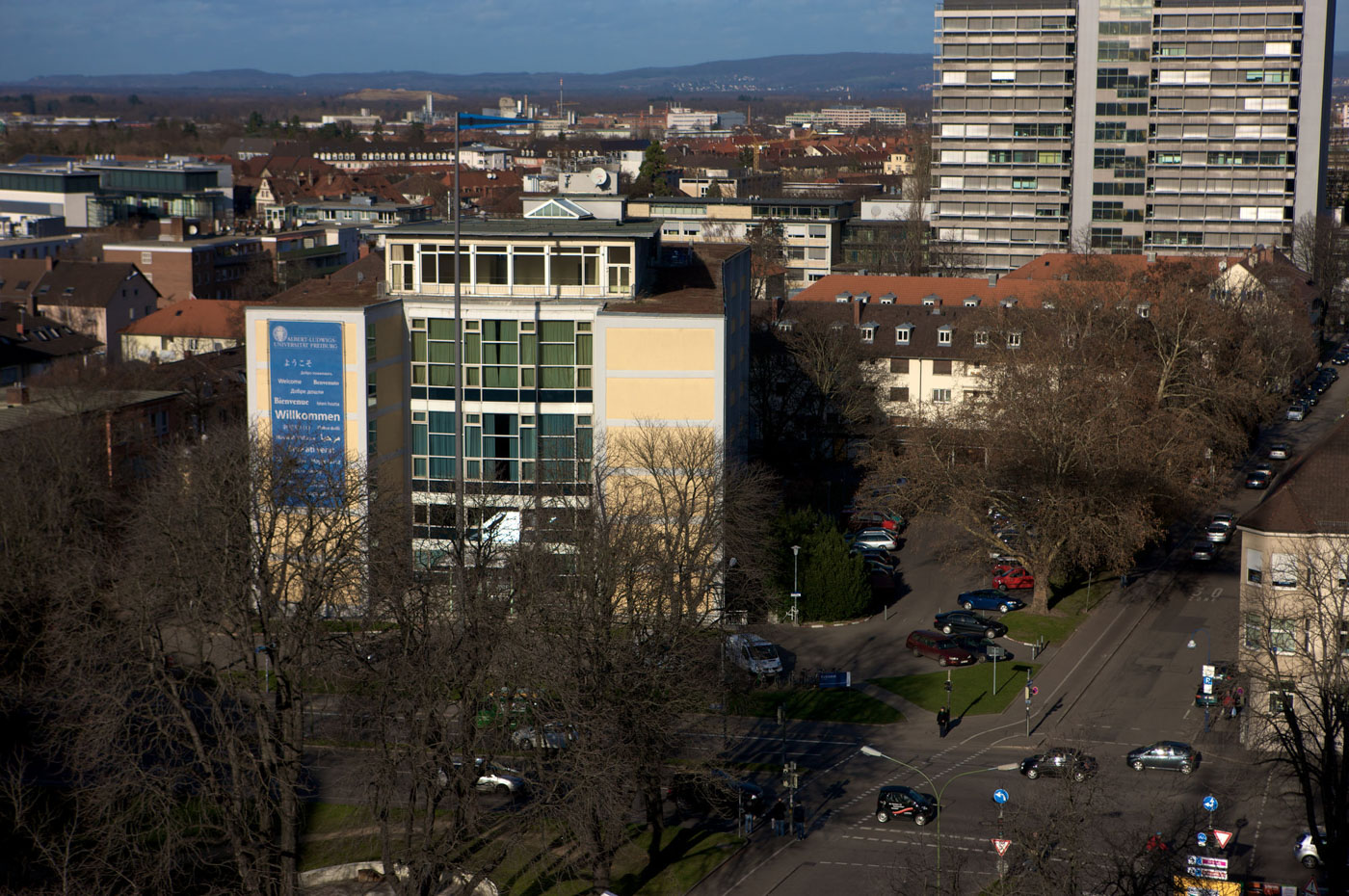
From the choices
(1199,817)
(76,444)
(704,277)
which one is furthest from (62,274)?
(1199,817)

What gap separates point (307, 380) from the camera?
166 ft

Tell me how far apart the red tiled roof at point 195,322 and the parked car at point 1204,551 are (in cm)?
6076

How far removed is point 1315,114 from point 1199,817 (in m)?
93.5

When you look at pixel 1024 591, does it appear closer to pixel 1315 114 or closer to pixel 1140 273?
pixel 1140 273

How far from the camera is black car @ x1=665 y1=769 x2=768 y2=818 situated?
118ft

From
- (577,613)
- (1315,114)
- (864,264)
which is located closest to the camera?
(577,613)

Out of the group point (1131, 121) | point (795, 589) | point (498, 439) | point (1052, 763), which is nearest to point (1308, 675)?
point (1052, 763)

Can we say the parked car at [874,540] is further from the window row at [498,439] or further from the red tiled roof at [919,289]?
the red tiled roof at [919,289]

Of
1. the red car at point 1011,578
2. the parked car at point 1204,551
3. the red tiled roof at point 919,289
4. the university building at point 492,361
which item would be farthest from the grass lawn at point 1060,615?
the red tiled roof at point 919,289

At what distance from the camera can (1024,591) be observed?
56.6m

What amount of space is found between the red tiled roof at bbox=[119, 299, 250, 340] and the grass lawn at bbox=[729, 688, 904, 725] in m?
59.1

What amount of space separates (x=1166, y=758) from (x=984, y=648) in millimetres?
10623

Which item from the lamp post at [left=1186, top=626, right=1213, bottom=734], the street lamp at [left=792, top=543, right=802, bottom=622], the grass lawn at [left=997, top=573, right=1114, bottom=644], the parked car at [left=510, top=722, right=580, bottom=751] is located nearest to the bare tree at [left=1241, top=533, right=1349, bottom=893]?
the lamp post at [left=1186, top=626, right=1213, bottom=734]

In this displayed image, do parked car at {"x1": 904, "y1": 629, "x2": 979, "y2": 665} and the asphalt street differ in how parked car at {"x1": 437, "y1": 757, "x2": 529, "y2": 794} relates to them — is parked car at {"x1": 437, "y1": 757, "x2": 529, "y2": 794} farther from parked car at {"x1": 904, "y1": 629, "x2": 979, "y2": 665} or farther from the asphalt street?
parked car at {"x1": 904, "y1": 629, "x2": 979, "y2": 665}
